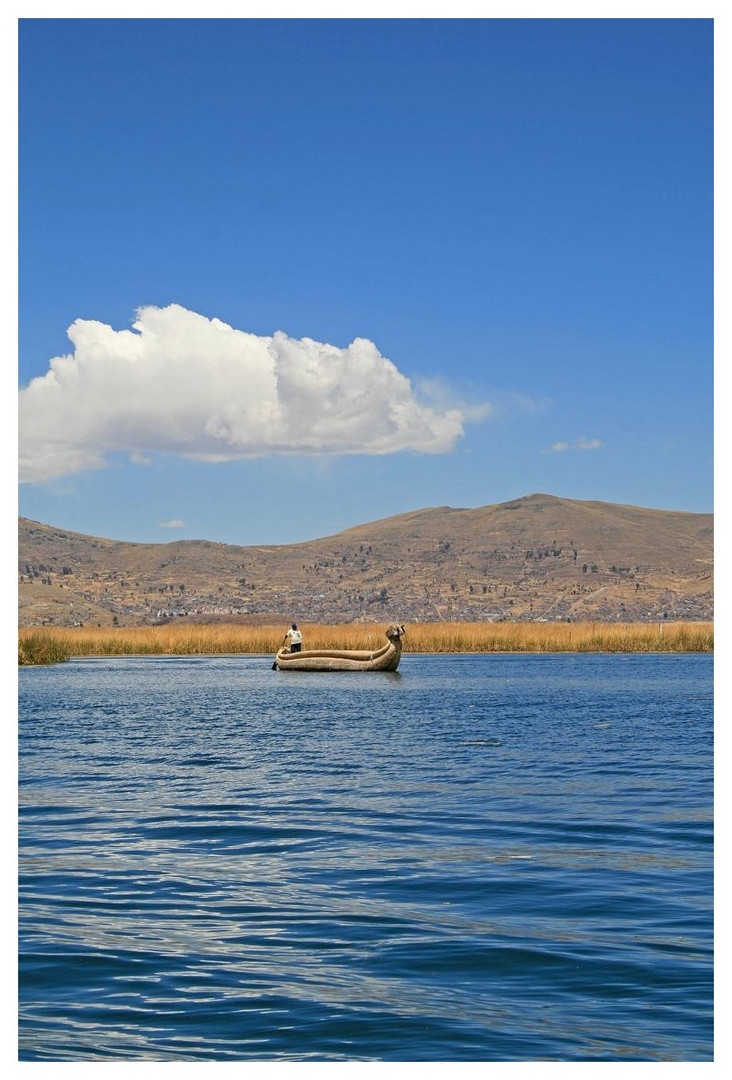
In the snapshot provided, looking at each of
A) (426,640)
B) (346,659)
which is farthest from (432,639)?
(346,659)

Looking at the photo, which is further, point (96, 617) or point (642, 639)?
point (96, 617)

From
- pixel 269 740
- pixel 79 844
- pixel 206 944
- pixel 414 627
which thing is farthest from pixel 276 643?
pixel 206 944

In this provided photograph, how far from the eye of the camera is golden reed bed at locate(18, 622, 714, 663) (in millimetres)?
73750

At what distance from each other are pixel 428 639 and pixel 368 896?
213 feet

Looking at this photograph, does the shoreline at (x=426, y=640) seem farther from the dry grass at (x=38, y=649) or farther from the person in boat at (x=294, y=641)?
the person in boat at (x=294, y=641)

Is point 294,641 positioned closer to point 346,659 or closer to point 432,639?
point 346,659

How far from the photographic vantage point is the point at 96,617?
588ft

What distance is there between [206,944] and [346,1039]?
2.85 meters

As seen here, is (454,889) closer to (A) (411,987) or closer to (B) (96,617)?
(A) (411,987)

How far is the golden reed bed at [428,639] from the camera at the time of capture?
7375 cm

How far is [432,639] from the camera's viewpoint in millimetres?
78875

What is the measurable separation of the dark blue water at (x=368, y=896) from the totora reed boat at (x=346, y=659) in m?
27.6
